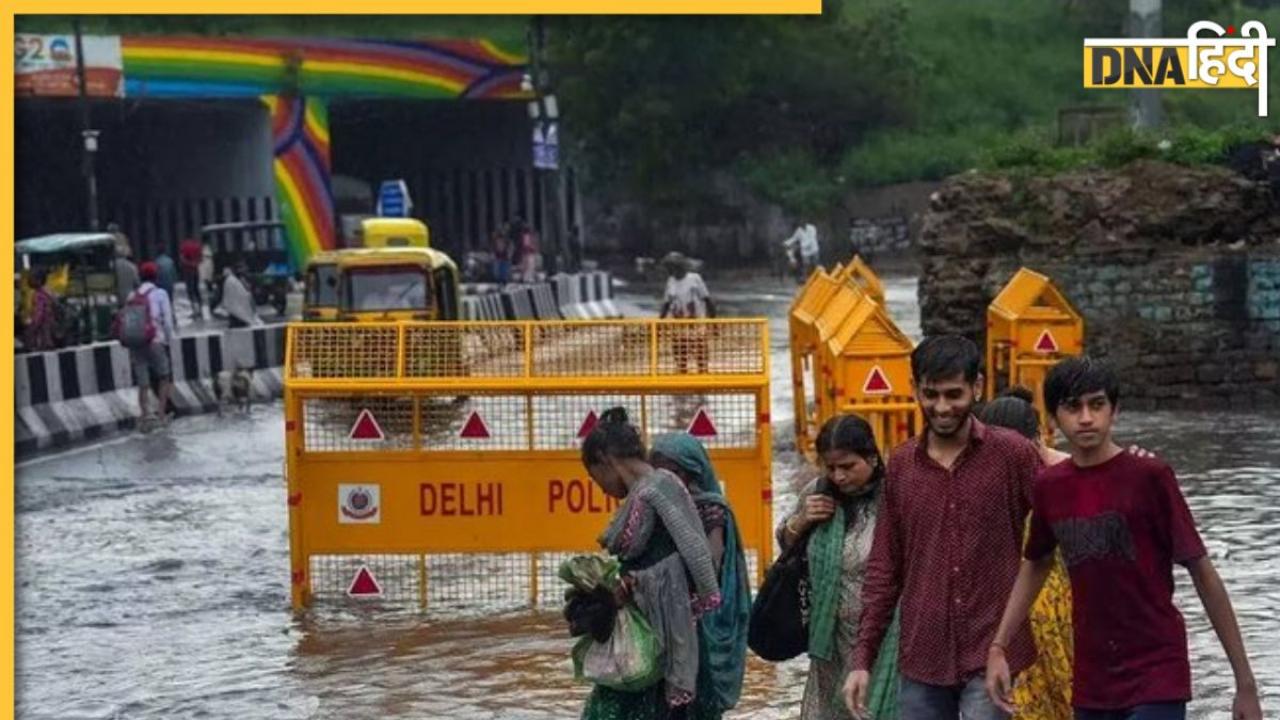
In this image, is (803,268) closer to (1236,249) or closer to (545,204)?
(545,204)

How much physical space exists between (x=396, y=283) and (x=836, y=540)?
1950 centimetres

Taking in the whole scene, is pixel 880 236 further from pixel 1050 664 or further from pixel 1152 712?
pixel 1152 712

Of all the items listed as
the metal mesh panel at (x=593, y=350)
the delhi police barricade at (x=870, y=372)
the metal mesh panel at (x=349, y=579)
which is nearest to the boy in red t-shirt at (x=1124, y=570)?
the metal mesh panel at (x=593, y=350)

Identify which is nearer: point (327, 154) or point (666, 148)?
point (327, 154)

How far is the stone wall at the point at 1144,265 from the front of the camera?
22.0 meters

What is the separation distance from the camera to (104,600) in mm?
13734

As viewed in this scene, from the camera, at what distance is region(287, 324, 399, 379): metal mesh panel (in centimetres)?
1214

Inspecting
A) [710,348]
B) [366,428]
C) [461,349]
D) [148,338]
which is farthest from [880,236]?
[366,428]

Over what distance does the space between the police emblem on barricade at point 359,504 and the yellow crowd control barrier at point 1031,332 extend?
5.16 metres

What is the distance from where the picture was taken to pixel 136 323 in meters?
22.5

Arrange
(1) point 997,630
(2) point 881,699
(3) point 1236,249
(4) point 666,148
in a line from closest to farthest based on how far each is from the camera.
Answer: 1. (1) point 997,630
2. (2) point 881,699
3. (3) point 1236,249
4. (4) point 666,148

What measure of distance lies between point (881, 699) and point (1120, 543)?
1.07 meters

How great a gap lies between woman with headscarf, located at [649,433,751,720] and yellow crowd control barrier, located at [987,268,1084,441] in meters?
8.50

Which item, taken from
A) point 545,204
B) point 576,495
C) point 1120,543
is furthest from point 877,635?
point 545,204
